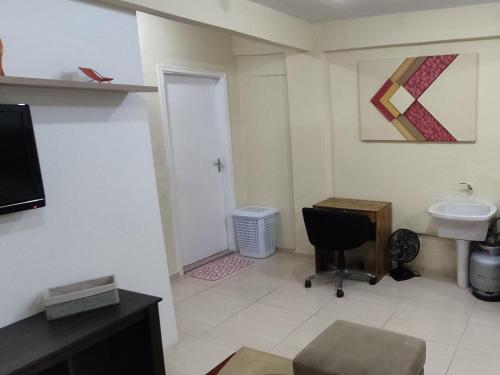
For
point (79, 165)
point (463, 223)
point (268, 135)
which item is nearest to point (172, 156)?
point (268, 135)

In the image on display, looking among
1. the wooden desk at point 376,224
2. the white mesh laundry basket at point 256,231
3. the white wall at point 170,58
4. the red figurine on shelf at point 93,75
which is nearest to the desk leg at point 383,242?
the wooden desk at point 376,224

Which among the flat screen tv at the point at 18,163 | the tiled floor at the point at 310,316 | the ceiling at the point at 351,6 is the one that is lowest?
the tiled floor at the point at 310,316

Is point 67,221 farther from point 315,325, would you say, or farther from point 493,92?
point 493,92

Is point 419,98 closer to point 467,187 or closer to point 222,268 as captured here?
point 467,187

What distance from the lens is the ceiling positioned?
345 cm

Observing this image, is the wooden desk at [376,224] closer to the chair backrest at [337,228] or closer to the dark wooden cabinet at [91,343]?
the chair backrest at [337,228]

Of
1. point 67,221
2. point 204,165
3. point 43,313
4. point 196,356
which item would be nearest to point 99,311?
point 43,313

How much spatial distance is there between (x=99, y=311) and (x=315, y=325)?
1.69 metres

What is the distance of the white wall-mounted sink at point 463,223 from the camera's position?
3410 mm

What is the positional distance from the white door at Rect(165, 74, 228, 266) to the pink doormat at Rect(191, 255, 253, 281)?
0.16 metres

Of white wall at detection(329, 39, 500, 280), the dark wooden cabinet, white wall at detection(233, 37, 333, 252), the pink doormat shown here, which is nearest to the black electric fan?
white wall at detection(329, 39, 500, 280)

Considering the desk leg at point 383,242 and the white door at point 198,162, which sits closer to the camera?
the desk leg at point 383,242

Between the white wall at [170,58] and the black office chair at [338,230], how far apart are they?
1369 mm

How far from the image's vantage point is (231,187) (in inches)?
197
